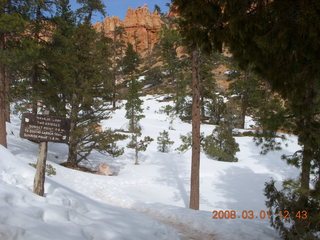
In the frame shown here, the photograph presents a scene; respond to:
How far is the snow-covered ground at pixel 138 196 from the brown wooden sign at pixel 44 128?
1082 millimetres

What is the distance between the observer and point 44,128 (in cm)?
518

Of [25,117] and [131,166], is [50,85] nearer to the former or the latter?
[131,166]

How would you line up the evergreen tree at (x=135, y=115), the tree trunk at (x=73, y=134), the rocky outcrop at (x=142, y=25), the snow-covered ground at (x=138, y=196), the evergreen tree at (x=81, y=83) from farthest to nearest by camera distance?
the rocky outcrop at (x=142, y=25), the evergreen tree at (x=135, y=115), the tree trunk at (x=73, y=134), the evergreen tree at (x=81, y=83), the snow-covered ground at (x=138, y=196)

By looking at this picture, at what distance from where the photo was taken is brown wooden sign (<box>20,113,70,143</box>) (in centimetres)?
509

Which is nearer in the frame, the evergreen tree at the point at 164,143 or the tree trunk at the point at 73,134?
the tree trunk at the point at 73,134

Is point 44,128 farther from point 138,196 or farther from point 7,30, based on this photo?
point 138,196

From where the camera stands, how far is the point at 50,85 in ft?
39.0

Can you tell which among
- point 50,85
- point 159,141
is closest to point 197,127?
point 50,85

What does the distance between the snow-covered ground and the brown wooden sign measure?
1082 millimetres

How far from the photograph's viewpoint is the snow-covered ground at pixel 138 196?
→ 13.4 feet

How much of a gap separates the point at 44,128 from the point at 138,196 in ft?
19.8

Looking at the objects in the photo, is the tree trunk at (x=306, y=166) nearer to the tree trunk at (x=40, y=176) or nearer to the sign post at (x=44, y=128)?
the sign post at (x=44, y=128)

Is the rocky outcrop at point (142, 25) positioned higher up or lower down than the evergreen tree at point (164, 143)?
higher up

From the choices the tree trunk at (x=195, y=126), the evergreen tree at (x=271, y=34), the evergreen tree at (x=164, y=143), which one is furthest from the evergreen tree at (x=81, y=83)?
the evergreen tree at (x=271, y=34)
